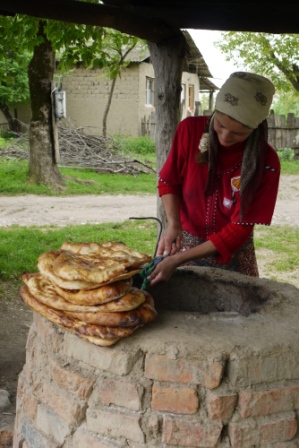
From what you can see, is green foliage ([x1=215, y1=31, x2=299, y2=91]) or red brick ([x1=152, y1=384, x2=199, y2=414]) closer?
red brick ([x1=152, y1=384, x2=199, y2=414])

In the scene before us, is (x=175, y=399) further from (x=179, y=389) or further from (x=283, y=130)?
(x=283, y=130)

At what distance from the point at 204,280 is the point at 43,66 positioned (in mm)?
7838

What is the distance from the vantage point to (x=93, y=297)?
202cm

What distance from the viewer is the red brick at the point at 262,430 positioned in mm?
1961

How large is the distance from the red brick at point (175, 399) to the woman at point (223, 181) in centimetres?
66

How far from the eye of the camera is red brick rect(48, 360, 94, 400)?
2043 mm

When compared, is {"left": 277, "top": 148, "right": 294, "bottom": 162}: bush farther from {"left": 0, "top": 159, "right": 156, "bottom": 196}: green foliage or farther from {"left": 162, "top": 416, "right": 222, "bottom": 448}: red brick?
{"left": 162, "top": 416, "right": 222, "bottom": 448}: red brick

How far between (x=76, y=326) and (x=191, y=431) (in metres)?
0.51

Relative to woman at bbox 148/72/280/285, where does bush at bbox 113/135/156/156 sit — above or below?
below

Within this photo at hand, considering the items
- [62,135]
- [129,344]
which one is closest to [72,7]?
[129,344]

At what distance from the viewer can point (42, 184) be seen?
1062 centimetres

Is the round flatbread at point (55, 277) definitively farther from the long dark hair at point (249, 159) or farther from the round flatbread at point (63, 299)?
the long dark hair at point (249, 159)

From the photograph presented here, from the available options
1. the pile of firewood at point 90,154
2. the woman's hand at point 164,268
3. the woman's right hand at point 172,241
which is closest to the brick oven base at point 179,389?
the woman's hand at point 164,268

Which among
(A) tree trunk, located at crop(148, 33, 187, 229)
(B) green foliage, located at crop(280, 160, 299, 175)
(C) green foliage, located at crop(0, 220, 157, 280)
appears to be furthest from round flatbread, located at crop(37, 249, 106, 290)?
(B) green foliage, located at crop(280, 160, 299, 175)
